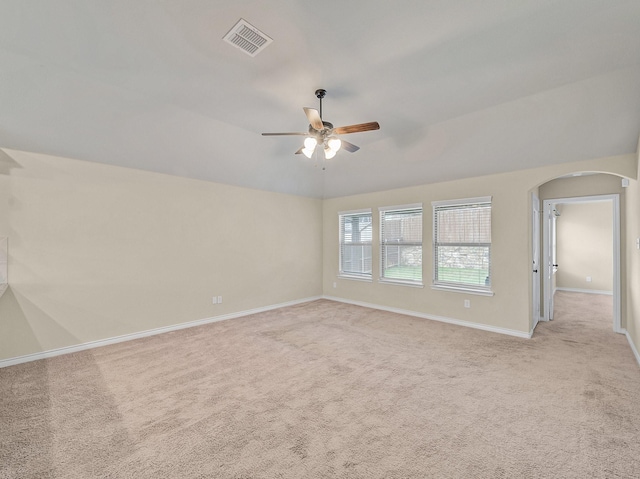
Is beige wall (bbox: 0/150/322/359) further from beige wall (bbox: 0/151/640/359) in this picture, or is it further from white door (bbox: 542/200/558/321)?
white door (bbox: 542/200/558/321)

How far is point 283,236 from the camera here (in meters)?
6.04

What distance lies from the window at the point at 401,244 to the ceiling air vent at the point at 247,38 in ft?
12.6

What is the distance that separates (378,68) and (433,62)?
0.48 metres

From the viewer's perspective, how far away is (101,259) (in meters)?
3.82

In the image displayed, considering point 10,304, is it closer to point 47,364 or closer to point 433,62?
point 47,364

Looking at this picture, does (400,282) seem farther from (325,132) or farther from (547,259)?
(325,132)

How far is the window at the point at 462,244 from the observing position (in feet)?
14.8

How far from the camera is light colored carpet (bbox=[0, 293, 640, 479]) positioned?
5.79 feet

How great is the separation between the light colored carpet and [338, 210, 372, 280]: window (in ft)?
7.82

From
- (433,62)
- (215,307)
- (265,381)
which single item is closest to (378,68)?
(433,62)

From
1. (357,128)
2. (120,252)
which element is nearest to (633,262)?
(357,128)

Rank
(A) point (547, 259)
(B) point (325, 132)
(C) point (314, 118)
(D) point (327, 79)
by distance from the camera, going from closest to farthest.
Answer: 1. (C) point (314, 118)
2. (D) point (327, 79)
3. (B) point (325, 132)
4. (A) point (547, 259)

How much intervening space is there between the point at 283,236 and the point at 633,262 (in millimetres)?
5436

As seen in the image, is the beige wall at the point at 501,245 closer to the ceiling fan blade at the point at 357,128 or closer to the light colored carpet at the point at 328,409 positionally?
the light colored carpet at the point at 328,409
